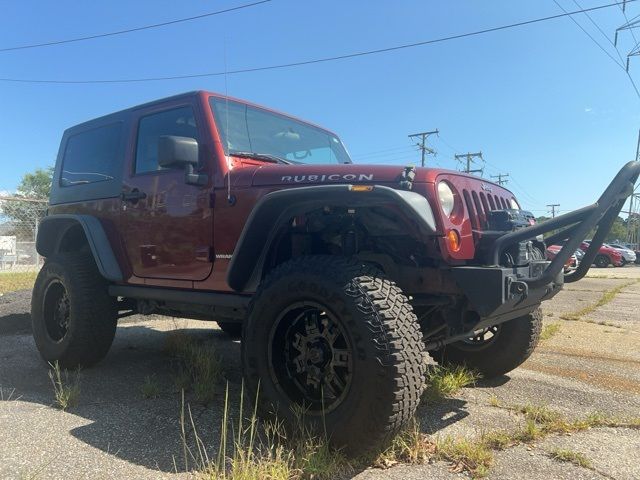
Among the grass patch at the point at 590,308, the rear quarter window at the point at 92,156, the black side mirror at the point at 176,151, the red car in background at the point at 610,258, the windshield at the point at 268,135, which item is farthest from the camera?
the red car in background at the point at 610,258

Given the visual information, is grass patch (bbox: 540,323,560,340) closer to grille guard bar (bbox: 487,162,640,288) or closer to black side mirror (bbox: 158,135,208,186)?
grille guard bar (bbox: 487,162,640,288)

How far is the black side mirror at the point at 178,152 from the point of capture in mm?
3151

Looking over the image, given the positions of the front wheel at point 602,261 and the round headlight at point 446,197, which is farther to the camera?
the front wheel at point 602,261

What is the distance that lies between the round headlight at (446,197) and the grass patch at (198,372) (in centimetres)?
206

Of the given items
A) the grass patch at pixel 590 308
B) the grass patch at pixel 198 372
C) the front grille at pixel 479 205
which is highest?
the front grille at pixel 479 205

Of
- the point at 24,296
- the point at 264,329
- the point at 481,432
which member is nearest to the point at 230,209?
the point at 264,329

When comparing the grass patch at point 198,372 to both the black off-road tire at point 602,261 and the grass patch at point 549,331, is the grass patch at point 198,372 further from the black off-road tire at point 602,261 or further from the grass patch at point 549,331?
Result: the black off-road tire at point 602,261

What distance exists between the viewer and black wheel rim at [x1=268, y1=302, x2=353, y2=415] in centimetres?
256

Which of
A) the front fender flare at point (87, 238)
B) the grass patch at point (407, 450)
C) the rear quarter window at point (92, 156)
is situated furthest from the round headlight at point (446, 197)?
the rear quarter window at point (92, 156)

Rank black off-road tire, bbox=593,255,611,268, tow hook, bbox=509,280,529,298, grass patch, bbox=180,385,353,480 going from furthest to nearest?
black off-road tire, bbox=593,255,611,268 < tow hook, bbox=509,280,529,298 < grass patch, bbox=180,385,353,480

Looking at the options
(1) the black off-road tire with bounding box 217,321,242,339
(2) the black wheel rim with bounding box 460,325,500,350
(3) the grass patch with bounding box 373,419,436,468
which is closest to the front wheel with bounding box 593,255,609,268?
(1) the black off-road tire with bounding box 217,321,242,339

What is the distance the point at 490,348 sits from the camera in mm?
3928

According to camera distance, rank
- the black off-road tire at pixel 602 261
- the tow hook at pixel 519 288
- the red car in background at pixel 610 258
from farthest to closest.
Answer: the black off-road tire at pixel 602 261 → the red car in background at pixel 610 258 → the tow hook at pixel 519 288

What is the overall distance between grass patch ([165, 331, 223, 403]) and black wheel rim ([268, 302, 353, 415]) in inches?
37.3
